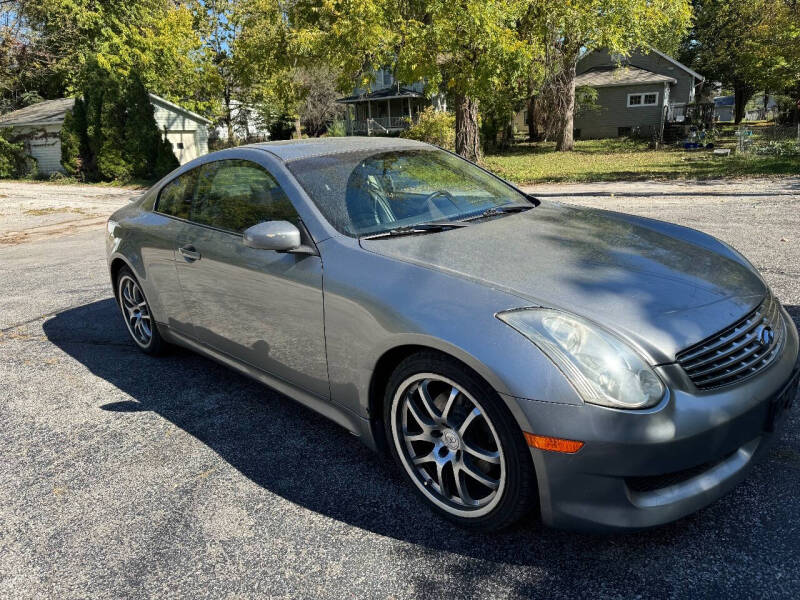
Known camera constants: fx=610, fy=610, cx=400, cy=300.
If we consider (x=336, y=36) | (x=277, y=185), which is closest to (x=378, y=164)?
(x=277, y=185)

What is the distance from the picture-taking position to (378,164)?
3.52 m

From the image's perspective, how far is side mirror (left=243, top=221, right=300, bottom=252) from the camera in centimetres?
288

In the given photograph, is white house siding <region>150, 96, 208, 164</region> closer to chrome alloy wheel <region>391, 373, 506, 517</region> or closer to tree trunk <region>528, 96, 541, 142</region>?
tree trunk <region>528, 96, 541, 142</region>

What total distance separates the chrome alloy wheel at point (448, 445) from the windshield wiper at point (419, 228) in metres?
0.79

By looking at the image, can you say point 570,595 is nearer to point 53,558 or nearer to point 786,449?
point 786,449

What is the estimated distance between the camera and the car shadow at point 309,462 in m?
2.39

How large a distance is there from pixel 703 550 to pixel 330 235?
6.64 feet

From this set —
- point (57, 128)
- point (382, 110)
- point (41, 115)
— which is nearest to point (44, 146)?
point (57, 128)

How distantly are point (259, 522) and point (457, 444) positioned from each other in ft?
3.16

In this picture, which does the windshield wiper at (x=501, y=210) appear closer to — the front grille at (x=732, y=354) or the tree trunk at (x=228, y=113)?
the front grille at (x=732, y=354)

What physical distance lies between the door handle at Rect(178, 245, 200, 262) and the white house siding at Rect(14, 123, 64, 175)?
3034 cm

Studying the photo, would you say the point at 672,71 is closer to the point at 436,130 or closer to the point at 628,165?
the point at 628,165

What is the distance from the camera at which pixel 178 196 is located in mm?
4145

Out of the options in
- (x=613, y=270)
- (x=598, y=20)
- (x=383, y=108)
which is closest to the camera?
(x=613, y=270)
